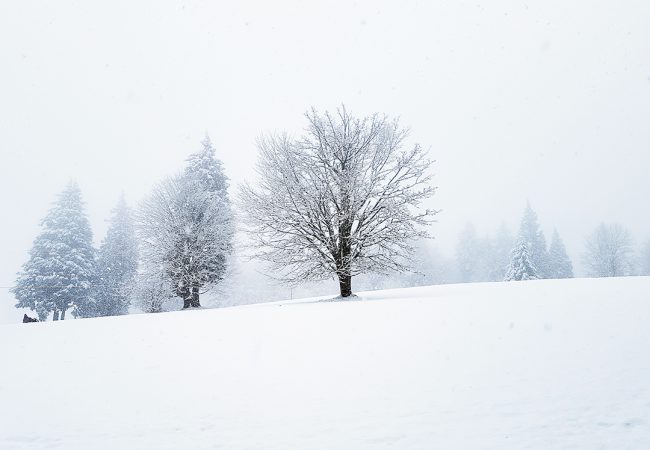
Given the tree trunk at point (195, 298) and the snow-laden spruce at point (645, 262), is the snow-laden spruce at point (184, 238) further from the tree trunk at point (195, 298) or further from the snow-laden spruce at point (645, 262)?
the snow-laden spruce at point (645, 262)

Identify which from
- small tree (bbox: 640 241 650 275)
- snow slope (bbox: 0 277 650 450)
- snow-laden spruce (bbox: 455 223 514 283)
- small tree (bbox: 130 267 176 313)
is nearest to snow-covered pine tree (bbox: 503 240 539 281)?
snow-laden spruce (bbox: 455 223 514 283)

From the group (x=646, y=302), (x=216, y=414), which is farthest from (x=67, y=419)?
(x=646, y=302)

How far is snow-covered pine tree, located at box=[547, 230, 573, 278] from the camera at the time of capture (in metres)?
44.7

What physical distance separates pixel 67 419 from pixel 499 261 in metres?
56.0

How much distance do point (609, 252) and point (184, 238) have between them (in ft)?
162

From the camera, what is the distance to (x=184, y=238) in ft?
72.5

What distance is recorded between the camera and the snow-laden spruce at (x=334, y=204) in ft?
44.4

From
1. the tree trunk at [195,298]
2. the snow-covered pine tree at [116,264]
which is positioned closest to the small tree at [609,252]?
the tree trunk at [195,298]

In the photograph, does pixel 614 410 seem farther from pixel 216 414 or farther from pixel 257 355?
pixel 257 355

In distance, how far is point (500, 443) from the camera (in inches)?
105

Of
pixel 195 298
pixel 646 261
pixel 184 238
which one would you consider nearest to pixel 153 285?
pixel 195 298

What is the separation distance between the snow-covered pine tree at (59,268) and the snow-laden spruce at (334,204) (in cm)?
1822

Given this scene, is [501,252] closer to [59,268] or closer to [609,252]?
[609,252]

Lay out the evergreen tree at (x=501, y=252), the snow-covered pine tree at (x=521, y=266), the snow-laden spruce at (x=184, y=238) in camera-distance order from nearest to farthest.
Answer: the snow-laden spruce at (x=184, y=238)
the snow-covered pine tree at (x=521, y=266)
the evergreen tree at (x=501, y=252)
